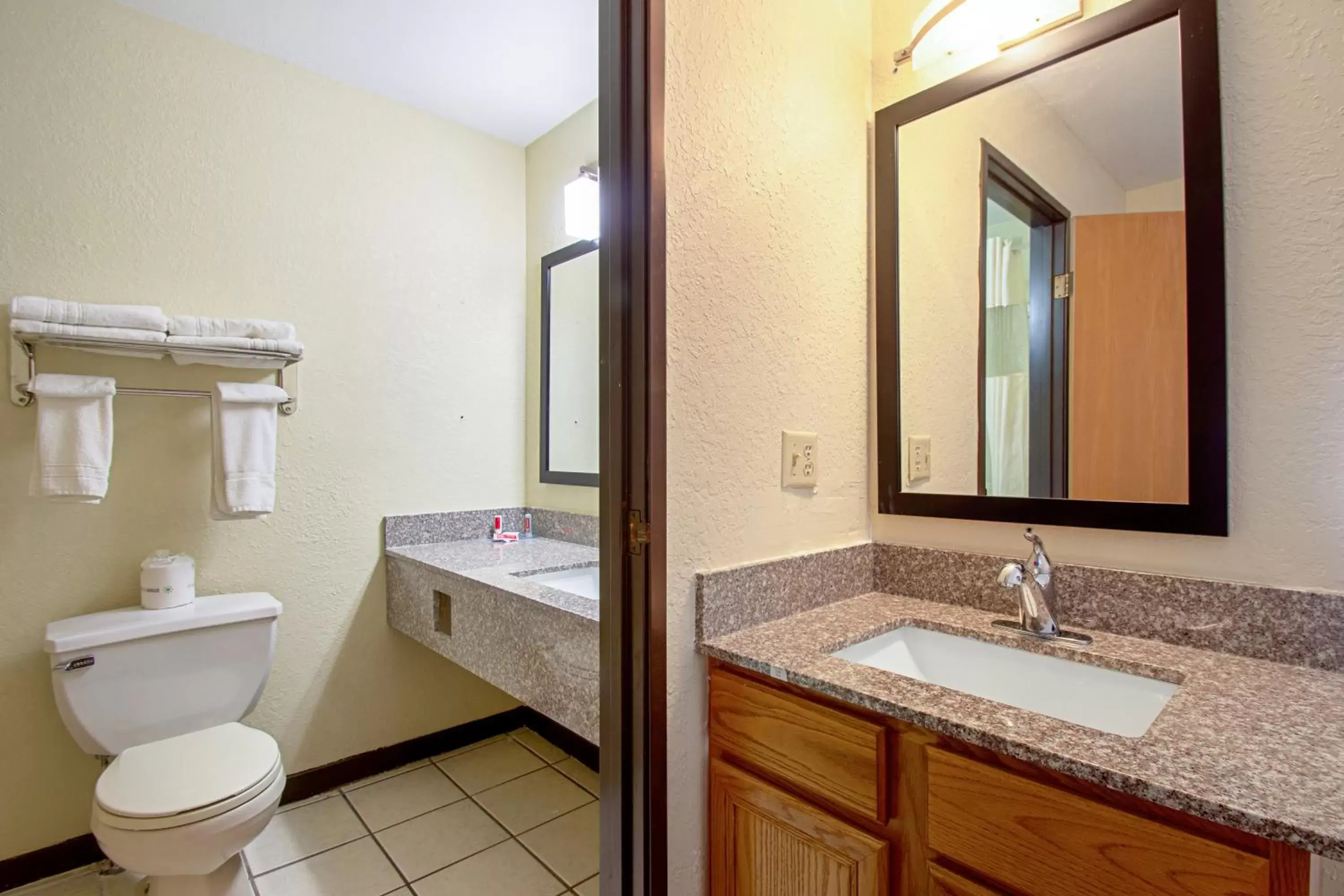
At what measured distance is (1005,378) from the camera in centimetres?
124

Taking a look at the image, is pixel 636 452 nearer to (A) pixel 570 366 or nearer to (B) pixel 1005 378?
(B) pixel 1005 378

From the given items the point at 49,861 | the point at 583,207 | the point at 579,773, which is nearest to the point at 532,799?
the point at 579,773

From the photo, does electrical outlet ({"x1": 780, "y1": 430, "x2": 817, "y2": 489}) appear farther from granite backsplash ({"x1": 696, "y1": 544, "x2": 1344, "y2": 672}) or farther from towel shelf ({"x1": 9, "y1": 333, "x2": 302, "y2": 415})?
towel shelf ({"x1": 9, "y1": 333, "x2": 302, "y2": 415})

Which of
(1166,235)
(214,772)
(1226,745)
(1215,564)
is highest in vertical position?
(1166,235)

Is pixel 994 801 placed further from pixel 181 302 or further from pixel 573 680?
pixel 181 302

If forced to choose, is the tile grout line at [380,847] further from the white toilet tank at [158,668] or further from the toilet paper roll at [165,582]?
the toilet paper roll at [165,582]

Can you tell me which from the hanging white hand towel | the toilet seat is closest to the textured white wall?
the toilet seat

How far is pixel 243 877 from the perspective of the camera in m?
1.53

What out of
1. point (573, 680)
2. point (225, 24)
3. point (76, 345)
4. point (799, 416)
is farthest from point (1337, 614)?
point (225, 24)

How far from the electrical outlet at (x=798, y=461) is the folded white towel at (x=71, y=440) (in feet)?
5.48

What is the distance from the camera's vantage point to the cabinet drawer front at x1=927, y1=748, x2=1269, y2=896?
1.96 feet

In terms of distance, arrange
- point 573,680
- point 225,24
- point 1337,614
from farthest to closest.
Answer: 1. point 225,24
2. point 573,680
3. point 1337,614

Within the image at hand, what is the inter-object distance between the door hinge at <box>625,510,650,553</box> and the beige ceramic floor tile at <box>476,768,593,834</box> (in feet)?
4.33

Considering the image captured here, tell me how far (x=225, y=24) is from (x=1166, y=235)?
240cm
